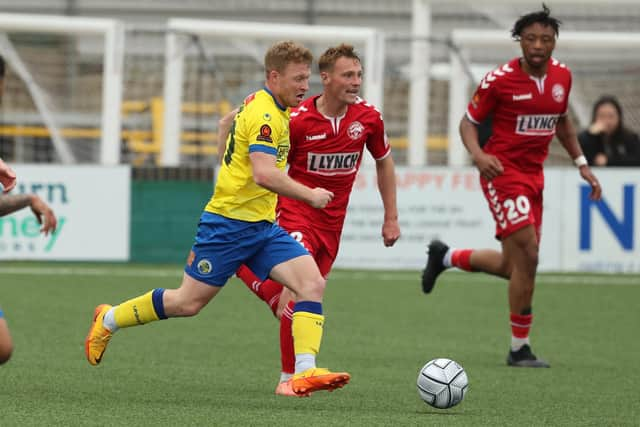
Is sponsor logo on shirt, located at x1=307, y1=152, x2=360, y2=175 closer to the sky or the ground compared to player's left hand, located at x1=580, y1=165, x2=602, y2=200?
closer to the sky

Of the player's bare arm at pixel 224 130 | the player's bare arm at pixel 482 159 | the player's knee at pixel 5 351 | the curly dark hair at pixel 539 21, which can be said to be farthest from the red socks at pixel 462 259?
the player's knee at pixel 5 351

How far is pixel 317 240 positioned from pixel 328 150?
509mm

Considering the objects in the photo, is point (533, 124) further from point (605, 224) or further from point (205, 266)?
point (605, 224)

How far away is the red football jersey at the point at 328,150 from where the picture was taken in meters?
7.76

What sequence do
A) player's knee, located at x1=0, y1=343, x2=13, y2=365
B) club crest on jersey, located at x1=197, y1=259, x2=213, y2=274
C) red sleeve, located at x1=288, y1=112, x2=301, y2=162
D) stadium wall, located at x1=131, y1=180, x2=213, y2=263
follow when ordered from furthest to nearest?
stadium wall, located at x1=131, y1=180, x2=213, y2=263 < red sleeve, located at x1=288, y1=112, x2=301, y2=162 < club crest on jersey, located at x1=197, y1=259, x2=213, y2=274 < player's knee, located at x1=0, y1=343, x2=13, y2=365

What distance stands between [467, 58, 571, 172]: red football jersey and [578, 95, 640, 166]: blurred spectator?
6.34 metres

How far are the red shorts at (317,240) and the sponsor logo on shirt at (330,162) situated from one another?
295mm

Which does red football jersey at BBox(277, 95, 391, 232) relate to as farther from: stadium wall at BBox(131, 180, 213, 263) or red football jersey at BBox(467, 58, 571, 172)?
stadium wall at BBox(131, 180, 213, 263)

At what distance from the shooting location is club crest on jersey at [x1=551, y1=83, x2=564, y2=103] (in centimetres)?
904

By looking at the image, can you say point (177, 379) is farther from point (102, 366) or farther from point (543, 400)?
point (543, 400)

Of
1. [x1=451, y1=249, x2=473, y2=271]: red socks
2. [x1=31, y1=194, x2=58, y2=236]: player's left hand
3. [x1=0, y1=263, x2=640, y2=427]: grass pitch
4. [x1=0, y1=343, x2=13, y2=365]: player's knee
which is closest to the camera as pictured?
[x1=31, y1=194, x2=58, y2=236]: player's left hand

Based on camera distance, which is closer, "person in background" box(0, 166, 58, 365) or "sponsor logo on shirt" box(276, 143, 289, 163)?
"person in background" box(0, 166, 58, 365)

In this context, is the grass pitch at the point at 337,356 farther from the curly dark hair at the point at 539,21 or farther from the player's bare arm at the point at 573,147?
the curly dark hair at the point at 539,21

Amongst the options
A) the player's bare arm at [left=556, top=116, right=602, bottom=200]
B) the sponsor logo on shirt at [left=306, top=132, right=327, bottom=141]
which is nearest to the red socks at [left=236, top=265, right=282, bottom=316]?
the sponsor logo on shirt at [left=306, top=132, right=327, bottom=141]
